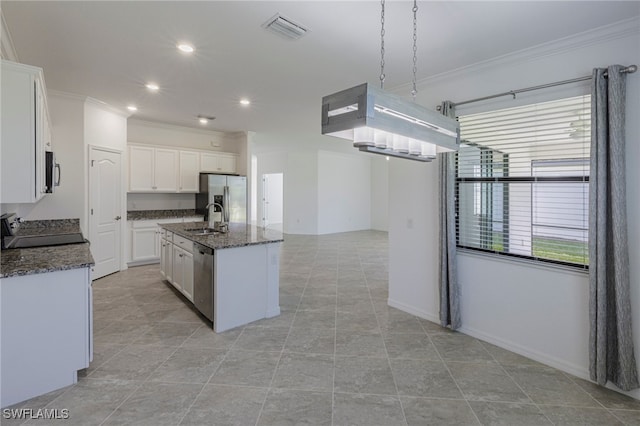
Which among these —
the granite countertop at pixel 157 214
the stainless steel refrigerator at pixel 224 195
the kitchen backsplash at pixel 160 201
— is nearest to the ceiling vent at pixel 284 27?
the stainless steel refrigerator at pixel 224 195

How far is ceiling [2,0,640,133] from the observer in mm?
2238

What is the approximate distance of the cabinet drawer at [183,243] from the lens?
12.0ft

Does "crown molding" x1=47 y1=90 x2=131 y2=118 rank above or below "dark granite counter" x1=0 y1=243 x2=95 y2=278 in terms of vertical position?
above

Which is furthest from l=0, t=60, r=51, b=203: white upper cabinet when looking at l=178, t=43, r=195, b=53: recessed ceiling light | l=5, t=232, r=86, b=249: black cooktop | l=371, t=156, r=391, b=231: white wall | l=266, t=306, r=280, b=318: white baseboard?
l=371, t=156, r=391, b=231: white wall

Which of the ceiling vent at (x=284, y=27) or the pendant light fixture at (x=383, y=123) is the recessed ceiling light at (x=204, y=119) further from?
the pendant light fixture at (x=383, y=123)

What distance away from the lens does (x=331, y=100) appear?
152 cm

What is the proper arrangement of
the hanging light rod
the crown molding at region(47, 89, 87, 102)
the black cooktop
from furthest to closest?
the crown molding at region(47, 89, 87, 102) < the black cooktop < the hanging light rod

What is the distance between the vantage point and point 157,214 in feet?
19.5

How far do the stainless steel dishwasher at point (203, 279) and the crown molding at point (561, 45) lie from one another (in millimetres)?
3049

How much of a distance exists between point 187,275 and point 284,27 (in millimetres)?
2841

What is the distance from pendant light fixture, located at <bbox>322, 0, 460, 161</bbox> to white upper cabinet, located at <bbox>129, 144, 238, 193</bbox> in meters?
5.27

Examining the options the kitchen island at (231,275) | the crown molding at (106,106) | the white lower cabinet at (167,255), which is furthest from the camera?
the crown molding at (106,106)

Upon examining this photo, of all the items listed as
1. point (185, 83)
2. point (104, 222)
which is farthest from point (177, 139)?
point (185, 83)

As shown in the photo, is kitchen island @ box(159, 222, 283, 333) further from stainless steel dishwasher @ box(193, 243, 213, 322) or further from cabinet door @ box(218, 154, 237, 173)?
cabinet door @ box(218, 154, 237, 173)
